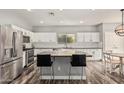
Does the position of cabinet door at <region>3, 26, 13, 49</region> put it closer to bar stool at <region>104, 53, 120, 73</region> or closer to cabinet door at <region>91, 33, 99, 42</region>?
bar stool at <region>104, 53, 120, 73</region>

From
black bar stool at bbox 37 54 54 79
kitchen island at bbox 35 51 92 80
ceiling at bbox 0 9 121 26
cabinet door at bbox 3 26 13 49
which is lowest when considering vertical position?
kitchen island at bbox 35 51 92 80

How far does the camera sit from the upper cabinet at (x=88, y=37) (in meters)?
10.8

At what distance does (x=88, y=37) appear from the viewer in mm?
10852

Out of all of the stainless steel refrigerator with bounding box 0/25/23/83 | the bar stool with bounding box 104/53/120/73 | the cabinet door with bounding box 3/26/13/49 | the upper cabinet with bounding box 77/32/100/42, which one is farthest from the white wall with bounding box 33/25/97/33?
the cabinet door with bounding box 3/26/13/49

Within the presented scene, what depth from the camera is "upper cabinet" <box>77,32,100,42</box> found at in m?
10.8

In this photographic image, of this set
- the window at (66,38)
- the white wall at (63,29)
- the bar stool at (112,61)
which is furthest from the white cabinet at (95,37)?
the bar stool at (112,61)

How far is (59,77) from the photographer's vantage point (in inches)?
211

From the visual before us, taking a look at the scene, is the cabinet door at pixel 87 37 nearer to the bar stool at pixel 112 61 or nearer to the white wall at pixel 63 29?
the white wall at pixel 63 29

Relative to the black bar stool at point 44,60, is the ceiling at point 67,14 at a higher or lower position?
higher

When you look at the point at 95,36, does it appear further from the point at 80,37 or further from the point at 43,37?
the point at 43,37

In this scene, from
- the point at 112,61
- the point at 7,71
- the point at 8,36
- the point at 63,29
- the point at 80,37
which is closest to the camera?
the point at 7,71

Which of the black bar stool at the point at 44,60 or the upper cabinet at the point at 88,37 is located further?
the upper cabinet at the point at 88,37

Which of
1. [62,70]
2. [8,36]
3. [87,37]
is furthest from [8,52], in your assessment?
[87,37]

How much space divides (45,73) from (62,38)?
582 cm
